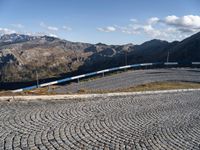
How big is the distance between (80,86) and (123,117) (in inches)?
875

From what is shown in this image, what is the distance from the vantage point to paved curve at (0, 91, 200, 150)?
10.2 metres

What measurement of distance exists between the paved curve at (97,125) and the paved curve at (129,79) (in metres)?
17.1

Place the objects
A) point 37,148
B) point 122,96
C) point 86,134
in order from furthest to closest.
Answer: point 122,96, point 86,134, point 37,148

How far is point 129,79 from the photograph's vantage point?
4012cm

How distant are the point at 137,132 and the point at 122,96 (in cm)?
903

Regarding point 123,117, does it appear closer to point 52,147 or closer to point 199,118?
point 199,118

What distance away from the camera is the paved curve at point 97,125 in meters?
10.2

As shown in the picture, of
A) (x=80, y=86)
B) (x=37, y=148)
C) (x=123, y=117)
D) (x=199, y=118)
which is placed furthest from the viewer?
(x=80, y=86)

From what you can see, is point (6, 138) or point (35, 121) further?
point (35, 121)

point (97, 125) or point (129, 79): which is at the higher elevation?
point (97, 125)

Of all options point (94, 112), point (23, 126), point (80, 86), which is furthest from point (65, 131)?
point (80, 86)

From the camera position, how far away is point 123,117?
47.2 ft

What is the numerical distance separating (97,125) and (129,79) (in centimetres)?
2794

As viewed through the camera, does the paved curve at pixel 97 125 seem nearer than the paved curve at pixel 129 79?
Yes
